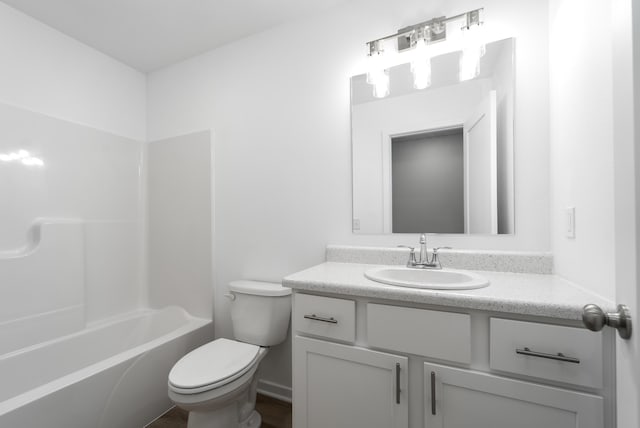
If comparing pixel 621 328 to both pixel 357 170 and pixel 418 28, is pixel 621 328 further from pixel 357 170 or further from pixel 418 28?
pixel 418 28

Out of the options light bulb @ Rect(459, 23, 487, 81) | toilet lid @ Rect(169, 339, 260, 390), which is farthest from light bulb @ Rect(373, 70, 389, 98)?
toilet lid @ Rect(169, 339, 260, 390)

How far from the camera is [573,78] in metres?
1.03

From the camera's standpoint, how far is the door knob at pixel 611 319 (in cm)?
50

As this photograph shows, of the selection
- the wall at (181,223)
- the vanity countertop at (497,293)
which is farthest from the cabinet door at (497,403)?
the wall at (181,223)

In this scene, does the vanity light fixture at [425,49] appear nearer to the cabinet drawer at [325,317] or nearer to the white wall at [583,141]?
the white wall at [583,141]

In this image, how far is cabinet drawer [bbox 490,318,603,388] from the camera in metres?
0.77

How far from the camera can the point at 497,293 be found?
0.93m

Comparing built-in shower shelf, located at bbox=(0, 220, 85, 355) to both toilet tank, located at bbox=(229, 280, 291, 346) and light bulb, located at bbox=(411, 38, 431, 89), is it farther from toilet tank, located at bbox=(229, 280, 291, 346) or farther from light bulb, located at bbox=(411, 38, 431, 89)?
light bulb, located at bbox=(411, 38, 431, 89)

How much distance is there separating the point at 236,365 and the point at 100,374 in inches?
26.0

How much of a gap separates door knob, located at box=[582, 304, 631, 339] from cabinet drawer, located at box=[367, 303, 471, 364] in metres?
0.40

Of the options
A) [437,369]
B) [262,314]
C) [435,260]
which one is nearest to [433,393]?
[437,369]

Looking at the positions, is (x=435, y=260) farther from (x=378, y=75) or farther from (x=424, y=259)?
(x=378, y=75)

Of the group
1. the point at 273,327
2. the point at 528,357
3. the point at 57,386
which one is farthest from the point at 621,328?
the point at 57,386

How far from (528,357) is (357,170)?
43.6 inches
